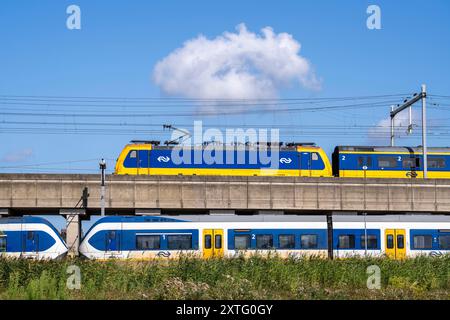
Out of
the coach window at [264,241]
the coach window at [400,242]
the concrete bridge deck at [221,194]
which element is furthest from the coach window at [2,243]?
the coach window at [400,242]

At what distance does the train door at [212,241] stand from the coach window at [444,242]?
479 inches

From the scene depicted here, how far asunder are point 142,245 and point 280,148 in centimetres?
1831

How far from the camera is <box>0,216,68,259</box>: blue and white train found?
33.9 m

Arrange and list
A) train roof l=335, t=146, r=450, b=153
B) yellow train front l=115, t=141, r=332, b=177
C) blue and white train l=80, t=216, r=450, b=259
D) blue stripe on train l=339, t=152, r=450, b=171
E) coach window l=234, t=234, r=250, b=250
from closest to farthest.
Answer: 1. blue and white train l=80, t=216, r=450, b=259
2. coach window l=234, t=234, r=250, b=250
3. yellow train front l=115, t=141, r=332, b=177
4. train roof l=335, t=146, r=450, b=153
5. blue stripe on train l=339, t=152, r=450, b=171

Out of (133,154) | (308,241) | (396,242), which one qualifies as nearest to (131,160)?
(133,154)

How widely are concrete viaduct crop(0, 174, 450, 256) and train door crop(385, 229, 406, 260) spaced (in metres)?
13.2

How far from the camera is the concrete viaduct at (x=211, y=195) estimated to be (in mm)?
45875

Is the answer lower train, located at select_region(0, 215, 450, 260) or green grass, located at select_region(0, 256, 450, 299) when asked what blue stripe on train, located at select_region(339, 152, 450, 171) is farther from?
green grass, located at select_region(0, 256, 450, 299)

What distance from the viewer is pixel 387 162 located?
50094mm

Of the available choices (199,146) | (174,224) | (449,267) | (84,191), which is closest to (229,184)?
(199,146)

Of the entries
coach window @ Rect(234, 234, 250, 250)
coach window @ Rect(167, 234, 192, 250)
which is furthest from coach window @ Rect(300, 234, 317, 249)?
coach window @ Rect(167, 234, 192, 250)

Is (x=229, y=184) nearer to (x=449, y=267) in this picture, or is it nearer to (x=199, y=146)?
(x=199, y=146)

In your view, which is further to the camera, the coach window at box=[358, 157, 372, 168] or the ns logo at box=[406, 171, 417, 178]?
the ns logo at box=[406, 171, 417, 178]

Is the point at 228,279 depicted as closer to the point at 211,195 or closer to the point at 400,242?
the point at 400,242
